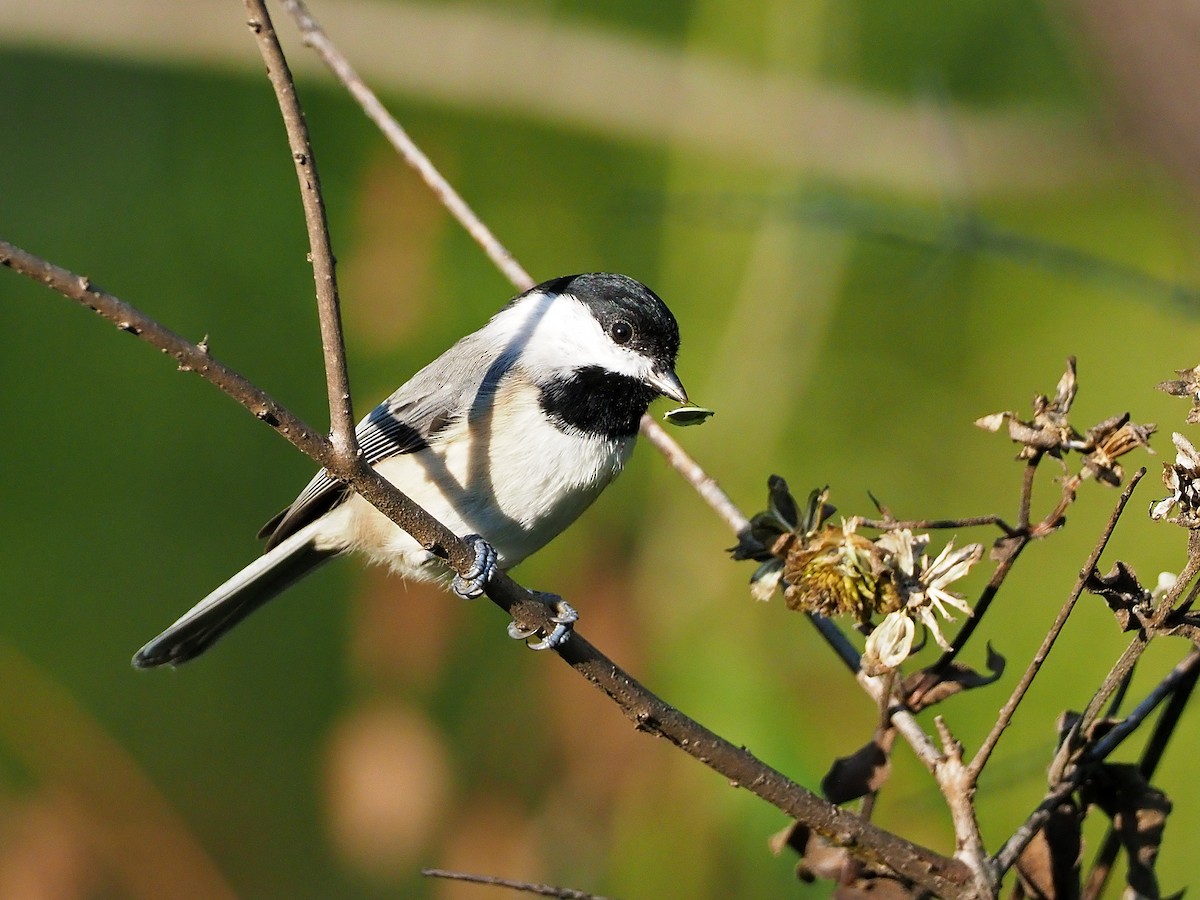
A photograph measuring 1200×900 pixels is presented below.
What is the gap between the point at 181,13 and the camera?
2611mm

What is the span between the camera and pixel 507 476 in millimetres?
1713

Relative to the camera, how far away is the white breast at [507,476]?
1711mm

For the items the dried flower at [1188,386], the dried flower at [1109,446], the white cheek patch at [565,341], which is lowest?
the dried flower at [1109,446]

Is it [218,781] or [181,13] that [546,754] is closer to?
[218,781]

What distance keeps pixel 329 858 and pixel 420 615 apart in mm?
580

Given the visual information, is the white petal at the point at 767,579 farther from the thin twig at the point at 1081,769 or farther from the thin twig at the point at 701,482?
the thin twig at the point at 1081,769

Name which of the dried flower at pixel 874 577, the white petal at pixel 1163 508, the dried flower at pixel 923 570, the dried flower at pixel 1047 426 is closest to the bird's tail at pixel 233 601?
the dried flower at pixel 874 577

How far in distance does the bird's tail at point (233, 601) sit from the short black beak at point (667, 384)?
2.16 feet

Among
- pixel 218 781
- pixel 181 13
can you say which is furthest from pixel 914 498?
pixel 181 13

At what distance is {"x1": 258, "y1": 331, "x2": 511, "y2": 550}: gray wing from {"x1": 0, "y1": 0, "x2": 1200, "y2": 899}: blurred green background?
510 millimetres

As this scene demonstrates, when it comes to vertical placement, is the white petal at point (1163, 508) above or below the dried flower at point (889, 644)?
above

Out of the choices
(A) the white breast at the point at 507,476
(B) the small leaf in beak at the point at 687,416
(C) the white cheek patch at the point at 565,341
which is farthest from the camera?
(C) the white cheek patch at the point at 565,341

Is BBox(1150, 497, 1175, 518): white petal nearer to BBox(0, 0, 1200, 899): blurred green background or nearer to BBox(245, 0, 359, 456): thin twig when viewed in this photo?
BBox(245, 0, 359, 456): thin twig

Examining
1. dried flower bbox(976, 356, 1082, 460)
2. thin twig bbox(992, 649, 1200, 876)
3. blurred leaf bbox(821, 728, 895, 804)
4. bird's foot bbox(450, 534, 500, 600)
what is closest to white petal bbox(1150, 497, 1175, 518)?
dried flower bbox(976, 356, 1082, 460)
